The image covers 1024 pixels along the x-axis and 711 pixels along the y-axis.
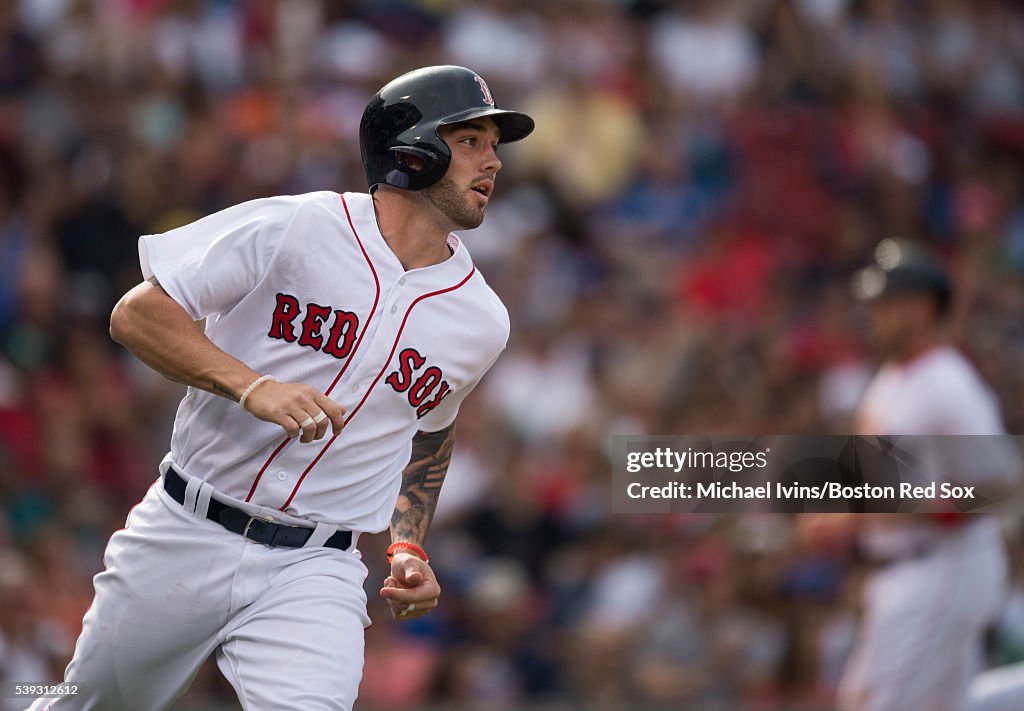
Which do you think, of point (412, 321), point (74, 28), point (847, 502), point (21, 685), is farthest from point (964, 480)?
point (74, 28)

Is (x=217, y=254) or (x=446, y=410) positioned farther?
(x=446, y=410)

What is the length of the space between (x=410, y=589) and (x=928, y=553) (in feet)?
9.41

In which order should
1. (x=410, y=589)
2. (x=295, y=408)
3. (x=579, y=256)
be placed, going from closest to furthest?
(x=295, y=408) < (x=410, y=589) < (x=579, y=256)

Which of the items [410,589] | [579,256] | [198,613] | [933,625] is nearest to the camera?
[198,613]

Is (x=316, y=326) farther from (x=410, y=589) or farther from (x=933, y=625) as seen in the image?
(x=933, y=625)

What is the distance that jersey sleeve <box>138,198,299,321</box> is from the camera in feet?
11.7

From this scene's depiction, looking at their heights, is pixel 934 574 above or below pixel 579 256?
below

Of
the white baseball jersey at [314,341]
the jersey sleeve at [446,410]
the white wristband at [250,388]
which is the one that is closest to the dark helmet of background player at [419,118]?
the white baseball jersey at [314,341]

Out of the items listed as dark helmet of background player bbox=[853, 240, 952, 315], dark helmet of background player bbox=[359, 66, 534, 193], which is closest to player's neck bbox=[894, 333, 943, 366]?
dark helmet of background player bbox=[853, 240, 952, 315]

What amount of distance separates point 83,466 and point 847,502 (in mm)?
4387

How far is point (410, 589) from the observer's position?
385cm

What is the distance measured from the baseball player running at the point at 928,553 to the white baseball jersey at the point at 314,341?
2.62 metres

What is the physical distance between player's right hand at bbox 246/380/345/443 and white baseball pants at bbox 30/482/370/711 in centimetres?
55

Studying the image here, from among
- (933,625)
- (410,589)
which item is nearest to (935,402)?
(933,625)
